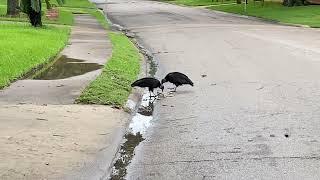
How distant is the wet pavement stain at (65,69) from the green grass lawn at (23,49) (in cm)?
32

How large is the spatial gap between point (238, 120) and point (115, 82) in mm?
3557

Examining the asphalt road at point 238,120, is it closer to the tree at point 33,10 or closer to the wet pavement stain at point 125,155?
the wet pavement stain at point 125,155

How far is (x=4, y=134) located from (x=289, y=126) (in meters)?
3.89

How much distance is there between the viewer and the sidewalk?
253 inches

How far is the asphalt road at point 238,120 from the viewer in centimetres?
662

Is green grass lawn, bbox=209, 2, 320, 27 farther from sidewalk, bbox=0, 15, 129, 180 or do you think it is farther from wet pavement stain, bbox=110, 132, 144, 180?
wet pavement stain, bbox=110, 132, 144, 180

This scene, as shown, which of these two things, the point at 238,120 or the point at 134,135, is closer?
the point at 134,135

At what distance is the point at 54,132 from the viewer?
791 cm

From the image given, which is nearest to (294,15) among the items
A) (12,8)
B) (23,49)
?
(12,8)

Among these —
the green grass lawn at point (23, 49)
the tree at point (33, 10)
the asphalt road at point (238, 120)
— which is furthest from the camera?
the tree at point (33, 10)

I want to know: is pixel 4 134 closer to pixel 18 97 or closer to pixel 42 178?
pixel 42 178

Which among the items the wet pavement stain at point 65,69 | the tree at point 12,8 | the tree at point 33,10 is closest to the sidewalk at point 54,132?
the wet pavement stain at point 65,69

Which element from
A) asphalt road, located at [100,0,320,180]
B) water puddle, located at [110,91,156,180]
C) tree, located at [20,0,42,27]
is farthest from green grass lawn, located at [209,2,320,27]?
water puddle, located at [110,91,156,180]

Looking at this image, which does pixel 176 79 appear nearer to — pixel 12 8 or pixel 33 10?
pixel 33 10
